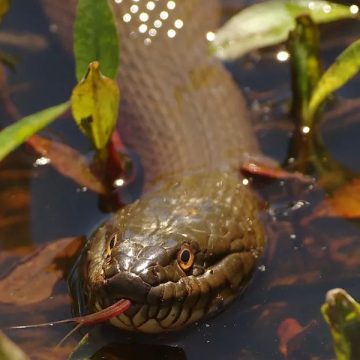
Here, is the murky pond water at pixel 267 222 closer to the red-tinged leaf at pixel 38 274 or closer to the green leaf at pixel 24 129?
the red-tinged leaf at pixel 38 274

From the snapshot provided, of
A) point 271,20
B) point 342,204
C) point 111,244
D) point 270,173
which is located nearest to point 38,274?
point 111,244

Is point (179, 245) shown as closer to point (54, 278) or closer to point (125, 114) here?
point (54, 278)

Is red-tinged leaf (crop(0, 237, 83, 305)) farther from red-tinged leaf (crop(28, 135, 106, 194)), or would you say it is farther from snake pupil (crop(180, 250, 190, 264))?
snake pupil (crop(180, 250, 190, 264))

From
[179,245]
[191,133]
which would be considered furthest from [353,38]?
[179,245]

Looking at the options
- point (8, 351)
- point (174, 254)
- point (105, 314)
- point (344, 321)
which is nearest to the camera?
point (344, 321)

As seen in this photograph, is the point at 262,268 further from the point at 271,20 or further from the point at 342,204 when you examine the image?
the point at 271,20

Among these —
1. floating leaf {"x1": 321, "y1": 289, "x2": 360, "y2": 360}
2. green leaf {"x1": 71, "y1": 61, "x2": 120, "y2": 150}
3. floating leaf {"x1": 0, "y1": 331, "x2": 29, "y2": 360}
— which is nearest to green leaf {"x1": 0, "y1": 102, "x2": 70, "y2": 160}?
green leaf {"x1": 71, "y1": 61, "x2": 120, "y2": 150}
